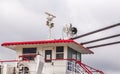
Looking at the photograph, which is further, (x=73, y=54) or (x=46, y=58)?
(x=73, y=54)

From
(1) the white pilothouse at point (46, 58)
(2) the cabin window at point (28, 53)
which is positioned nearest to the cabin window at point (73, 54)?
(1) the white pilothouse at point (46, 58)

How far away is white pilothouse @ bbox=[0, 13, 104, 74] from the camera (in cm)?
3931

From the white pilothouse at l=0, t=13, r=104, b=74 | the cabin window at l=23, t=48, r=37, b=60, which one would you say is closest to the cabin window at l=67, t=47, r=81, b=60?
the white pilothouse at l=0, t=13, r=104, b=74

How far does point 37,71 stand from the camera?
3856cm

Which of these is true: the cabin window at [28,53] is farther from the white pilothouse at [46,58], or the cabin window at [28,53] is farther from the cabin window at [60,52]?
the cabin window at [60,52]

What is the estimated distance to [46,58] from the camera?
137 ft

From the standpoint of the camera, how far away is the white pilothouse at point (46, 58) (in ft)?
129

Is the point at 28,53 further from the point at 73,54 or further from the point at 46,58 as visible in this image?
the point at 73,54

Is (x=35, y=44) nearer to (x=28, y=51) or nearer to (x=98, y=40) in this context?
(x=28, y=51)

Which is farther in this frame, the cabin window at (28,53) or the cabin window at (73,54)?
the cabin window at (73,54)

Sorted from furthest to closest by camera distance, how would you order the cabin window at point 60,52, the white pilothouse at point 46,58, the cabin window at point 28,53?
the cabin window at point 28,53 → the cabin window at point 60,52 → the white pilothouse at point 46,58

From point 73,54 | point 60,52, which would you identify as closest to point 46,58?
point 60,52

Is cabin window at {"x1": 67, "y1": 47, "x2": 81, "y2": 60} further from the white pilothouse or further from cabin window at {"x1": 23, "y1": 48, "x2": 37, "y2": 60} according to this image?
cabin window at {"x1": 23, "y1": 48, "x2": 37, "y2": 60}

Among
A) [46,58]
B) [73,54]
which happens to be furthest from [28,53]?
[73,54]
